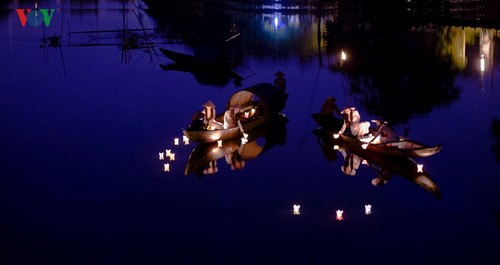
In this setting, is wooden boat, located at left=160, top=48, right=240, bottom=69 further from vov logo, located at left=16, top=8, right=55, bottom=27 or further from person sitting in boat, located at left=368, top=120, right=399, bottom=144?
vov logo, located at left=16, top=8, right=55, bottom=27

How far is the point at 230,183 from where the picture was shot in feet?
51.7

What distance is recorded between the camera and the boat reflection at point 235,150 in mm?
16969

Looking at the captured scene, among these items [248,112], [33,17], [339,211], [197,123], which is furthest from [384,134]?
[33,17]

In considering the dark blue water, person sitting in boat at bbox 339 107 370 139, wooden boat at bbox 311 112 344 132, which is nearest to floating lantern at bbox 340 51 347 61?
the dark blue water

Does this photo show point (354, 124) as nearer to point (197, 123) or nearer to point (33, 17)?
point (197, 123)

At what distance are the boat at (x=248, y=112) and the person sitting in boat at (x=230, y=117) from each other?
0.39 feet

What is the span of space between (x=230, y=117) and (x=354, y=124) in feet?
10.8

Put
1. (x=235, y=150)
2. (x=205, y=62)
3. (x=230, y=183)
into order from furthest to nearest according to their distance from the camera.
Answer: (x=205, y=62) → (x=235, y=150) → (x=230, y=183)

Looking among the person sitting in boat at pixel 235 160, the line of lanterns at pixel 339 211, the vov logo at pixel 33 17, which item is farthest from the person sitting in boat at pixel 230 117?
the vov logo at pixel 33 17

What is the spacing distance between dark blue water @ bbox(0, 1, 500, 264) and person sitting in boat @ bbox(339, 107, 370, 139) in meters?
0.97

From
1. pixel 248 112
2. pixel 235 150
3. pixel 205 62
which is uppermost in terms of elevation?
pixel 205 62

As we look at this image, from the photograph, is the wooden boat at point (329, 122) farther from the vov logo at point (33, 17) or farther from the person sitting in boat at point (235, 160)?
the vov logo at point (33, 17)

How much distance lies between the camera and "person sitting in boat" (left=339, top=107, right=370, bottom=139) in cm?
1739

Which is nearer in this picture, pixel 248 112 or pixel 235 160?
pixel 235 160
